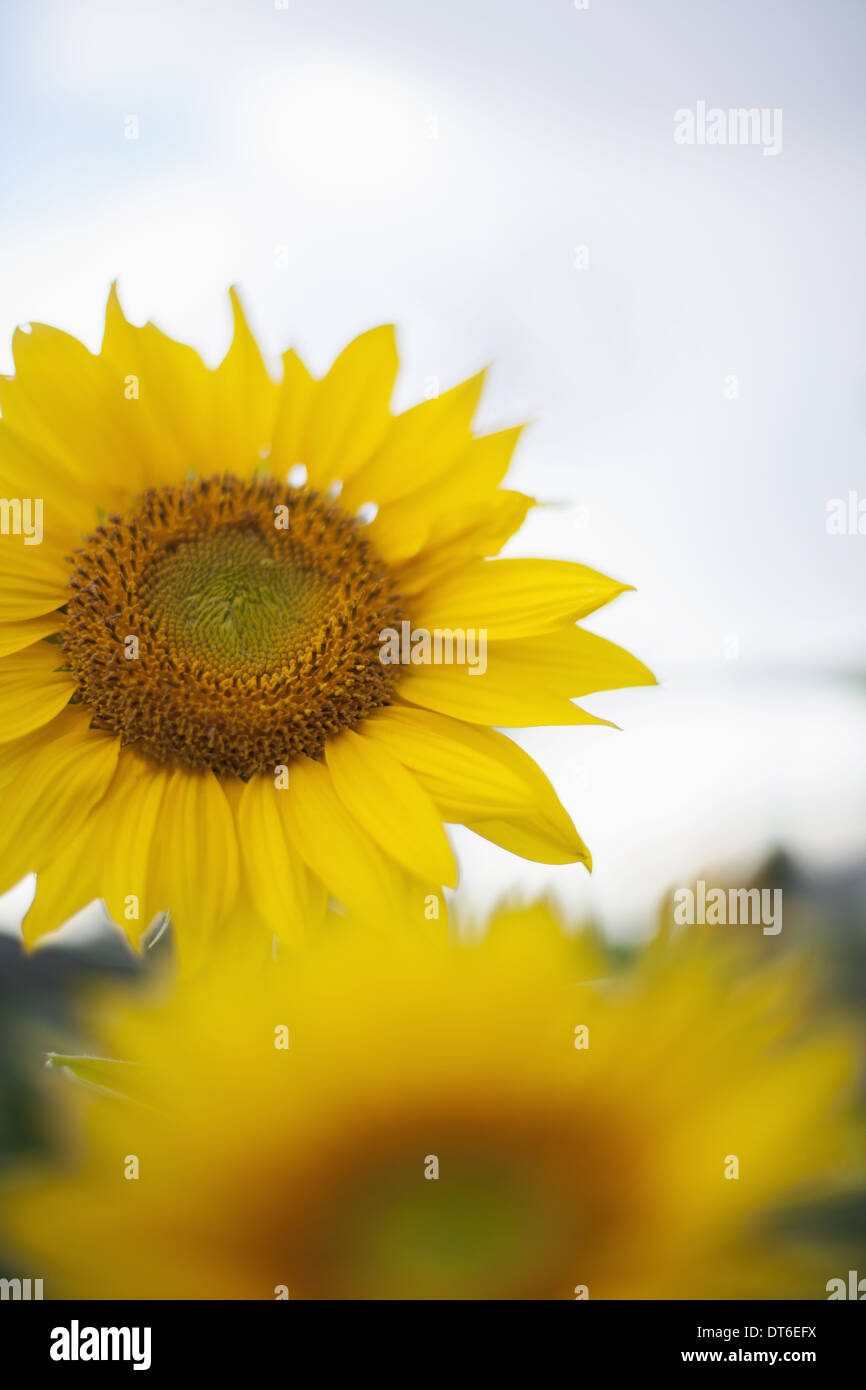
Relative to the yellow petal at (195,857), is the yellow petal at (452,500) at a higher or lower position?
higher

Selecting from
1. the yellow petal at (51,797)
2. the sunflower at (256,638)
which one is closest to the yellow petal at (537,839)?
the sunflower at (256,638)

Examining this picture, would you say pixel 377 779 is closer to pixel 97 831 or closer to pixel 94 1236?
pixel 97 831

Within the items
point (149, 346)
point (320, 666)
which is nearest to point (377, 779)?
point (320, 666)

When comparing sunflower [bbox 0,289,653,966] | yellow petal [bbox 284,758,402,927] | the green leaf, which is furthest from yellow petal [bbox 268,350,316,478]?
the green leaf

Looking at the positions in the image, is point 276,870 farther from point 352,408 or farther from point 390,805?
point 352,408
